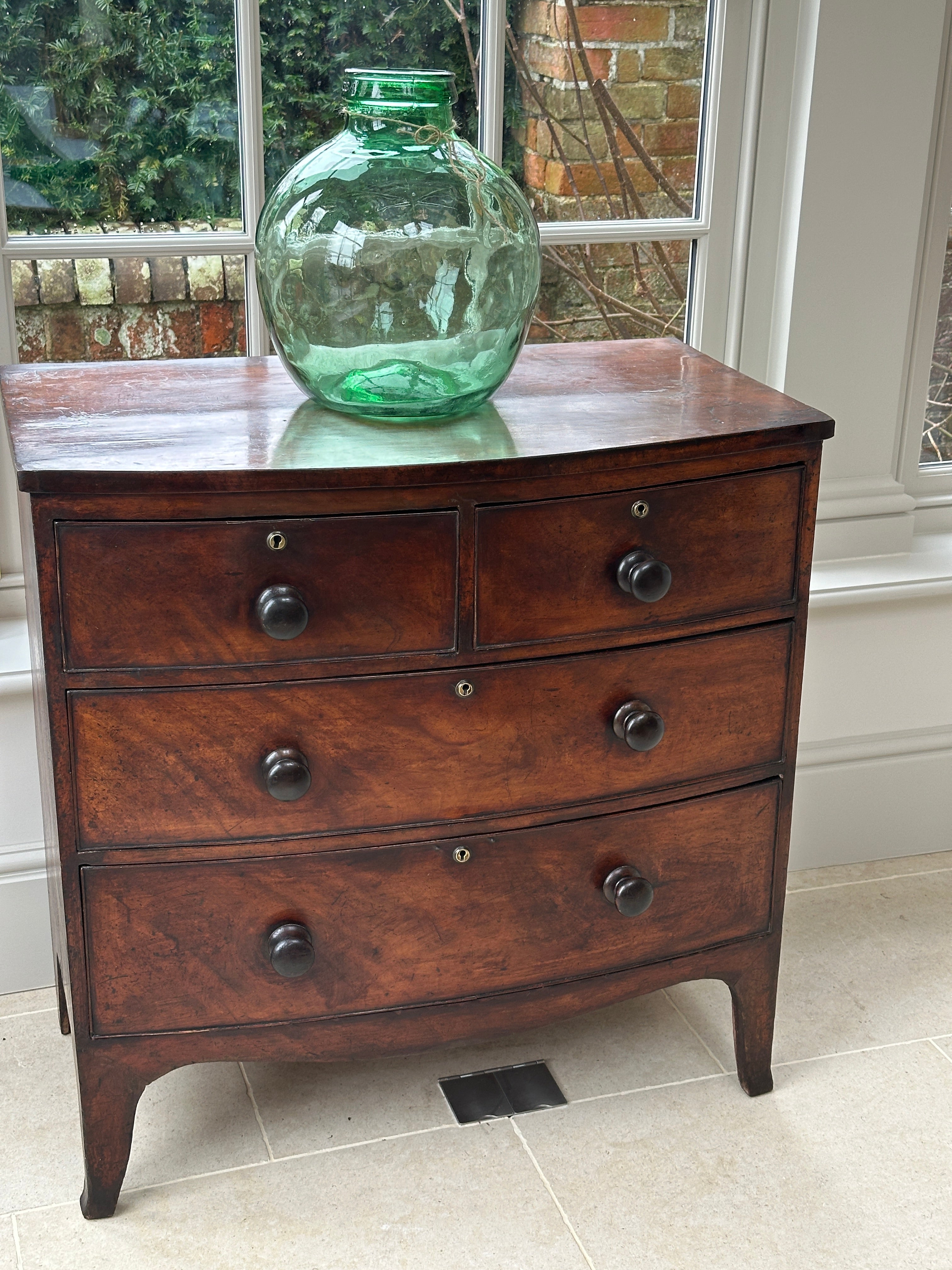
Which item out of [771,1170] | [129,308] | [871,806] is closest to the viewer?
[771,1170]

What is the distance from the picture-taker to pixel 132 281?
6.21ft

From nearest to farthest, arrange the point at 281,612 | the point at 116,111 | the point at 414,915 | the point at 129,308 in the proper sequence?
the point at 281,612 < the point at 414,915 < the point at 116,111 < the point at 129,308

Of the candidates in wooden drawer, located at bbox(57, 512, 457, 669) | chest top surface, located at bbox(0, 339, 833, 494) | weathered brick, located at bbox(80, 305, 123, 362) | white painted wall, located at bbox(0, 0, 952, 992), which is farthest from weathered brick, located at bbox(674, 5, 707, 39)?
wooden drawer, located at bbox(57, 512, 457, 669)

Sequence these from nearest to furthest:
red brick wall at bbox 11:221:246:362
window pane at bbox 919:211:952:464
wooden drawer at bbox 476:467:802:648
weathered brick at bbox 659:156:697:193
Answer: wooden drawer at bbox 476:467:802:648
red brick wall at bbox 11:221:246:362
weathered brick at bbox 659:156:697:193
window pane at bbox 919:211:952:464

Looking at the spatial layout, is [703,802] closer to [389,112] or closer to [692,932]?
[692,932]

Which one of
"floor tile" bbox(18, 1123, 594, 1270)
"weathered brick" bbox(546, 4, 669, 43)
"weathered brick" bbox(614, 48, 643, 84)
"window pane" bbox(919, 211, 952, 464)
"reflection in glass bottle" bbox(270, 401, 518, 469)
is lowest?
"floor tile" bbox(18, 1123, 594, 1270)

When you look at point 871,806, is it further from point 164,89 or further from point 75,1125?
point 164,89

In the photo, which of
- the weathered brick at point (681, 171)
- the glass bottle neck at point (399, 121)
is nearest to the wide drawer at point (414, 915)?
the glass bottle neck at point (399, 121)

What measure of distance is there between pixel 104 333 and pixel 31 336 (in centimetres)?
10

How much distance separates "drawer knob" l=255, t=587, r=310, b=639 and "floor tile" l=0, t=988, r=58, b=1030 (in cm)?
93

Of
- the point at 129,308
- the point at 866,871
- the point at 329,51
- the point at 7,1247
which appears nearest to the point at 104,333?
the point at 129,308

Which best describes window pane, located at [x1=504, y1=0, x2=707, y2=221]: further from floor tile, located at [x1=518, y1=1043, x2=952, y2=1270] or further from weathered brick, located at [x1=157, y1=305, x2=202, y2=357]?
floor tile, located at [x1=518, y1=1043, x2=952, y2=1270]

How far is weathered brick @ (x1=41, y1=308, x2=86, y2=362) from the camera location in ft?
6.17

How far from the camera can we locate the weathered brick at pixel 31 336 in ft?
6.13
